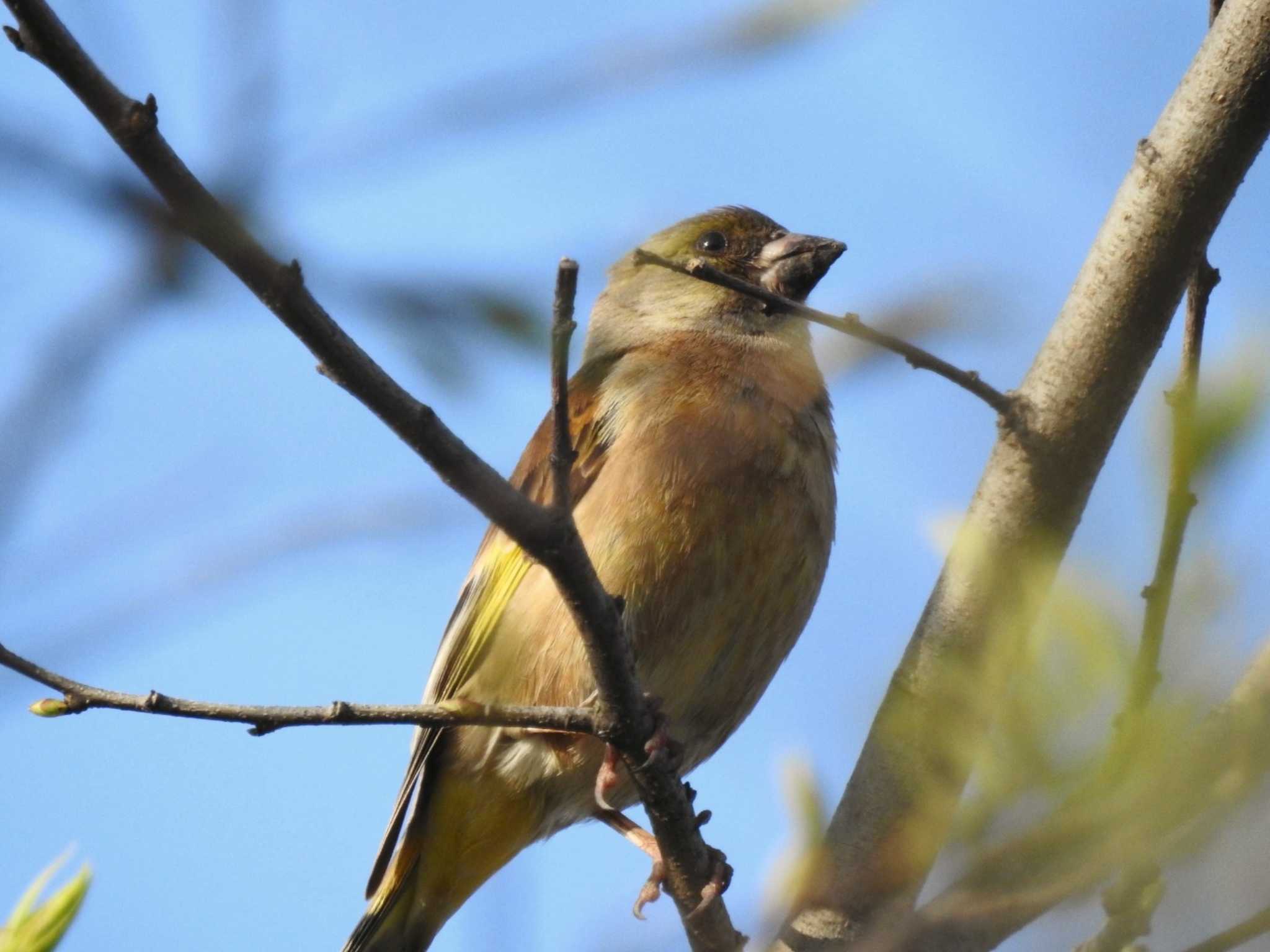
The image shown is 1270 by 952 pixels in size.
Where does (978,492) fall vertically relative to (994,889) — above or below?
above

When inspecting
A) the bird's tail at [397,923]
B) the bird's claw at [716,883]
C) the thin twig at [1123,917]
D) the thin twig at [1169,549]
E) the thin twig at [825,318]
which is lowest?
the thin twig at [1123,917]

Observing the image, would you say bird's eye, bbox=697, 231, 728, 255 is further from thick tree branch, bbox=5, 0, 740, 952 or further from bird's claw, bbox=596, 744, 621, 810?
thick tree branch, bbox=5, 0, 740, 952

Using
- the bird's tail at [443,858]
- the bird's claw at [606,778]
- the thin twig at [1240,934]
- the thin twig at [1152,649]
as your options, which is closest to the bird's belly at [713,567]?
the bird's claw at [606,778]

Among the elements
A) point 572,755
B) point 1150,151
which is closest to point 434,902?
point 572,755

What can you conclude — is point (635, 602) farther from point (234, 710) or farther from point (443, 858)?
point (234, 710)

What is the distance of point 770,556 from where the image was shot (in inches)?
187

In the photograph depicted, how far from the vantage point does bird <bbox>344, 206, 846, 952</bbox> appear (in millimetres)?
4613

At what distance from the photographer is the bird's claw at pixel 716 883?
13.3 ft

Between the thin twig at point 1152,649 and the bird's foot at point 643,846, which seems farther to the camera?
the bird's foot at point 643,846

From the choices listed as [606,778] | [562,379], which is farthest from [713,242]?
[562,379]

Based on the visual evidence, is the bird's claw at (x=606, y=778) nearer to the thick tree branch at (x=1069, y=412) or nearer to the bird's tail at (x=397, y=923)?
the thick tree branch at (x=1069, y=412)

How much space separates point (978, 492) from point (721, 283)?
1.21m

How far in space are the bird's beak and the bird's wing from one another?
1.18 m

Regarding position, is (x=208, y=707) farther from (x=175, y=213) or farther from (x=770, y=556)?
(x=770, y=556)
